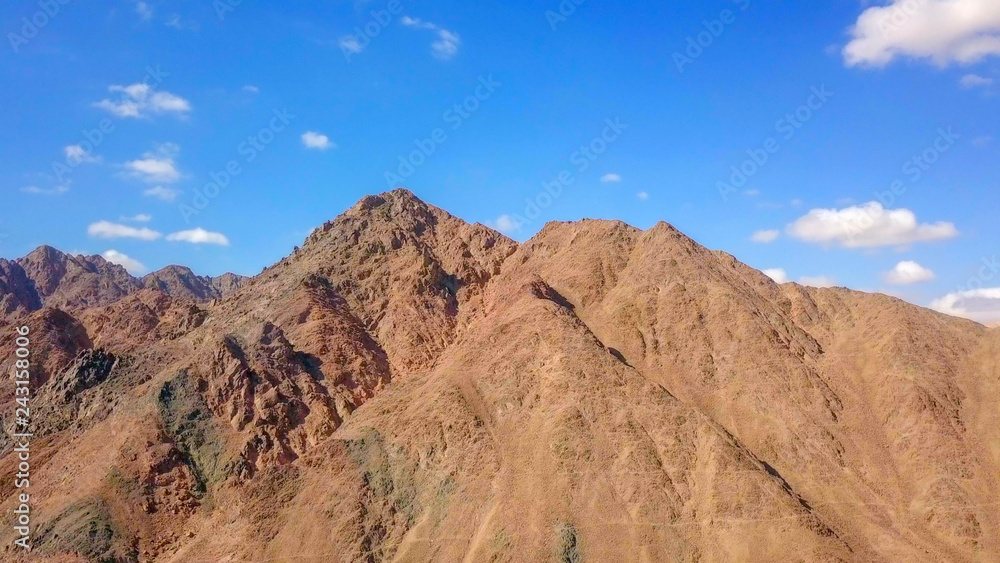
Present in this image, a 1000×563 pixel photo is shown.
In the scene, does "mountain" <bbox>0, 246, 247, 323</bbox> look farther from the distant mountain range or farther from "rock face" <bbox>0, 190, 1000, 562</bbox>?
"rock face" <bbox>0, 190, 1000, 562</bbox>

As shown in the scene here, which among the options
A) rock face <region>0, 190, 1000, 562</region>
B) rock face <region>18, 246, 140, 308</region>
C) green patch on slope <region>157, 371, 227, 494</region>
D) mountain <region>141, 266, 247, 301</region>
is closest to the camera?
rock face <region>0, 190, 1000, 562</region>

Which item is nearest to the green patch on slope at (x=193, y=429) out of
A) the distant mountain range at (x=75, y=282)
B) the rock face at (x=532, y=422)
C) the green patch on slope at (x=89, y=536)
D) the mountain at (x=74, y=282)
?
the rock face at (x=532, y=422)

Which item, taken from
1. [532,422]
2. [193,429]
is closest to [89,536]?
[193,429]

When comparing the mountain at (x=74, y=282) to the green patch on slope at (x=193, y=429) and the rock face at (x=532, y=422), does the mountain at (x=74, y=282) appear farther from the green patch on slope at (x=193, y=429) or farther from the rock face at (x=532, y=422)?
the green patch on slope at (x=193, y=429)

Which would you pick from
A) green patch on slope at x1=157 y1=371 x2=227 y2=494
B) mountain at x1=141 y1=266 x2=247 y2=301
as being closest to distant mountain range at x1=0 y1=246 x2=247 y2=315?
mountain at x1=141 y1=266 x2=247 y2=301

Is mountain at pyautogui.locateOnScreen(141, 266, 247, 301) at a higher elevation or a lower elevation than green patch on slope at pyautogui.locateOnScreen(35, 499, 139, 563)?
higher

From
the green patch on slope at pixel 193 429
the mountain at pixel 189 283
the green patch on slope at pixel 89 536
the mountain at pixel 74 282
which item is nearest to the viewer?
the green patch on slope at pixel 89 536

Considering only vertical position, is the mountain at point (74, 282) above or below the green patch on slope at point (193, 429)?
above

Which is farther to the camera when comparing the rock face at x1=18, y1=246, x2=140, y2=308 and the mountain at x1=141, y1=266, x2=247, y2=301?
the mountain at x1=141, y1=266, x2=247, y2=301

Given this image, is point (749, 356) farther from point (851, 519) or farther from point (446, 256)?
point (446, 256)

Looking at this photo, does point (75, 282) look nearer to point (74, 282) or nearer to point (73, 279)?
point (74, 282)
